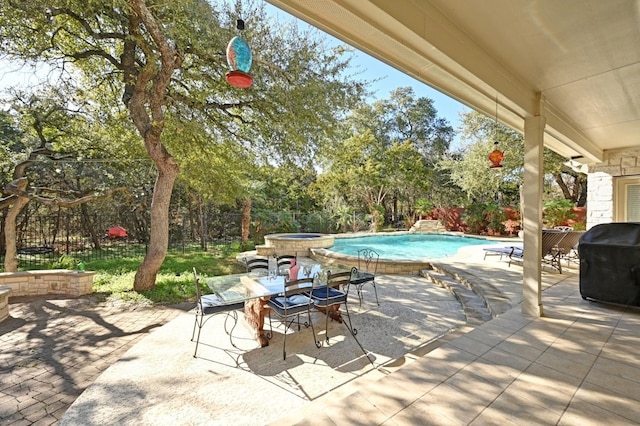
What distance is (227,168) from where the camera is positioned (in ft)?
25.9

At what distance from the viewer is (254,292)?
3.53 meters

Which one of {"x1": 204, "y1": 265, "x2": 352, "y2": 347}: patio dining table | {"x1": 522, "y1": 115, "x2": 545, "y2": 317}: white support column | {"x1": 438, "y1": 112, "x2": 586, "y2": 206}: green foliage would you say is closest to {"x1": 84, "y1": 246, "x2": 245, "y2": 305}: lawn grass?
{"x1": 204, "y1": 265, "x2": 352, "y2": 347}: patio dining table

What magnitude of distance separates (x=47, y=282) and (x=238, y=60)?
20.1 feet

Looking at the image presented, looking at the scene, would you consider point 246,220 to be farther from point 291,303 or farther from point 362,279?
point 291,303

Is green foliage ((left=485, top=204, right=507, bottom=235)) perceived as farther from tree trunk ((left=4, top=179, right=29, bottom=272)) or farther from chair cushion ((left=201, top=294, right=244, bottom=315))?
tree trunk ((left=4, top=179, right=29, bottom=272))

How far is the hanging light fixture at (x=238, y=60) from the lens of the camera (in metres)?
2.54

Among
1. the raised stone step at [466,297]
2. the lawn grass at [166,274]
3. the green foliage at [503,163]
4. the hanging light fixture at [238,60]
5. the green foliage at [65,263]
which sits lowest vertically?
the lawn grass at [166,274]

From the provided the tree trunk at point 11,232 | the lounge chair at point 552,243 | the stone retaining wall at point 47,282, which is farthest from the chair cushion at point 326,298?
the tree trunk at point 11,232

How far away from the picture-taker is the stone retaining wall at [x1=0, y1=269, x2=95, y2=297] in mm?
5562

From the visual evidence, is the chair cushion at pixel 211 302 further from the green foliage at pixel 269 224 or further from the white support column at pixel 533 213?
the green foliage at pixel 269 224

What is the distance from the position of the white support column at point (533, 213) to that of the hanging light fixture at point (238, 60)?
3414 mm

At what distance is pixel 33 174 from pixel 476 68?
506 inches

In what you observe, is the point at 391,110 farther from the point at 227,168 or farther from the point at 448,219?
the point at 227,168

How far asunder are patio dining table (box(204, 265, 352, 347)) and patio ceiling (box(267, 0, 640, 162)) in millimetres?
2751
